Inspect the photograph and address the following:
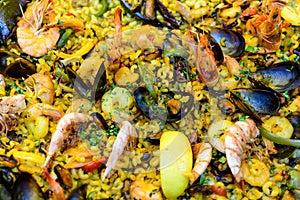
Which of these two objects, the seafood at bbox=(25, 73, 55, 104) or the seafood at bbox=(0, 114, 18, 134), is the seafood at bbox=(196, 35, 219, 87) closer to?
the seafood at bbox=(25, 73, 55, 104)

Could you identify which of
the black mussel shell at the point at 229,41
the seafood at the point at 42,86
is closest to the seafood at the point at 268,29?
the black mussel shell at the point at 229,41

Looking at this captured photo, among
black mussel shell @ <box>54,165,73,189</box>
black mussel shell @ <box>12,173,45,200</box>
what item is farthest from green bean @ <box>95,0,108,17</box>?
black mussel shell @ <box>12,173,45,200</box>

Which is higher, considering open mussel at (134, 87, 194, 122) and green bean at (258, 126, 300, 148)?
open mussel at (134, 87, 194, 122)

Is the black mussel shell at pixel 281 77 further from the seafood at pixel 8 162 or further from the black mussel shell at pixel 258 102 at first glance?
the seafood at pixel 8 162

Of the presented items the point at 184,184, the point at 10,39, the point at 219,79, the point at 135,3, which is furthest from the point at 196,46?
the point at 10,39

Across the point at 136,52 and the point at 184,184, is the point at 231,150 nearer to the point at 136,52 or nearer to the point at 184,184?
the point at 184,184

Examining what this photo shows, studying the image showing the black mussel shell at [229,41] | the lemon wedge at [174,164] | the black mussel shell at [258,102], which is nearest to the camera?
the lemon wedge at [174,164]

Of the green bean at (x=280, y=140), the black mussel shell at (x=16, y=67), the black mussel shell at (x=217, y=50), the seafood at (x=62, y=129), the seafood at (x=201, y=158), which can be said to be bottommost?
the green bean at (x=280, y=140)
